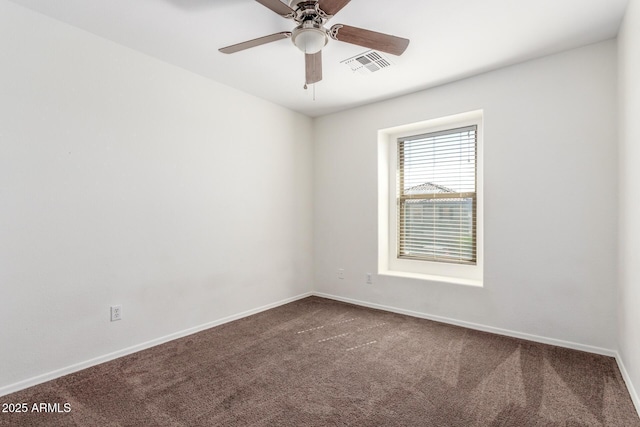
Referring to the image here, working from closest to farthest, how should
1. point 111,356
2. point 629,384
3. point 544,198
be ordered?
point 629,384 → point 111,356 → point 544,198

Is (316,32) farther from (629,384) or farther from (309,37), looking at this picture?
(629,384)

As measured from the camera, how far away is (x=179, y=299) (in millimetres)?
3045

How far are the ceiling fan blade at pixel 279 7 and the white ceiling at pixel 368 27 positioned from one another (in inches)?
12.7

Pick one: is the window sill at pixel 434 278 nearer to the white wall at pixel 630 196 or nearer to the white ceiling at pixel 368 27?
the white wall at pixel 630 196

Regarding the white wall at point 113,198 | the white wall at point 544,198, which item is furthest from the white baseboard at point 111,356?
the white wall at point 544,198

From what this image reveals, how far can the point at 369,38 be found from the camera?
6.97 ft

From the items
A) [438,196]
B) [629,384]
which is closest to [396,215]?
[438,196]

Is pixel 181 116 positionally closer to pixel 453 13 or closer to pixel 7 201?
pixel 7 201

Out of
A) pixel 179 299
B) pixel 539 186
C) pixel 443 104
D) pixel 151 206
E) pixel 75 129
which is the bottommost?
pixel 179 299

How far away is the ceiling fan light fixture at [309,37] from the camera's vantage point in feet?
6.83

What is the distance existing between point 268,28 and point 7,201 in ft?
7.01

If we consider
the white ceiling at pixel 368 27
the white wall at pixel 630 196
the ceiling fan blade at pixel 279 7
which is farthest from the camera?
the white ceiling at pixel 368 27

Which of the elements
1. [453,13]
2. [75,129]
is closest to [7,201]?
[75,129]

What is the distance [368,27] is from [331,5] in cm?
64
